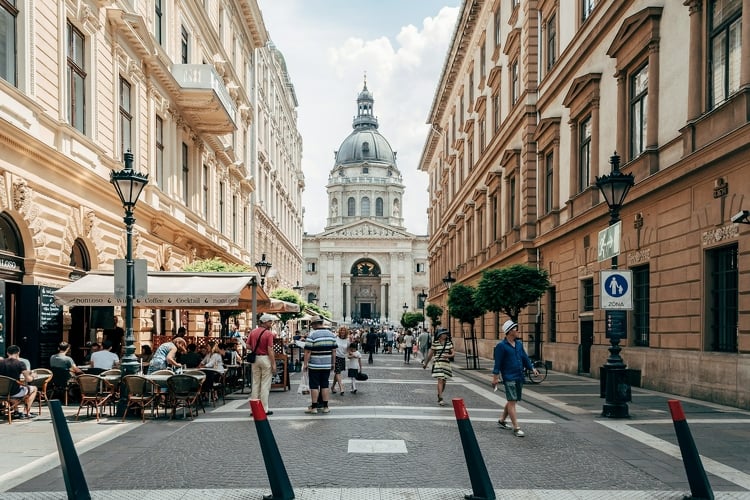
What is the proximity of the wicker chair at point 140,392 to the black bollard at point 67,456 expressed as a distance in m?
5.83

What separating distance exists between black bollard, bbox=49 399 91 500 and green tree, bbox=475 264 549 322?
16.5 meters

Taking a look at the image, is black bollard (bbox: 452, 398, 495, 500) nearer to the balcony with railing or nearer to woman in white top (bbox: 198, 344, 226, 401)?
woman in white top (bbox: 198, 344, 226, 401)

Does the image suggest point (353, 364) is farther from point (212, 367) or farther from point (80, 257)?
point (80, 257)

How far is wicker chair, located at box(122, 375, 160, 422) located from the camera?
1209cm

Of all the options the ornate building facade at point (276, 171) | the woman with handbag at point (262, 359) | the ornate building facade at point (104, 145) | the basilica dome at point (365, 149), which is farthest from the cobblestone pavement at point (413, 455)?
the basilica dome at point (365, 149)

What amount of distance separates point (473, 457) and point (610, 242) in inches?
282

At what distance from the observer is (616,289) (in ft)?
41.3

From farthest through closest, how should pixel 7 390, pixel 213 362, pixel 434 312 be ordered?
pixel 434 312
pixel 213 362
pixel 7 390

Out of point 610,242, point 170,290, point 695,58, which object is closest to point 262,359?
point 170,290

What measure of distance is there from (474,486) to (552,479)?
55.7 inches

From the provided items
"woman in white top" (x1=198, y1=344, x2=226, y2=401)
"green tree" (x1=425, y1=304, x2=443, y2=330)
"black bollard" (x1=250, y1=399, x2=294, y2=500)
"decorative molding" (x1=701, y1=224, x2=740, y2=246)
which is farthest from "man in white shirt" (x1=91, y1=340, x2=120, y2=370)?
"green tree" (x1=425, y1=304, x2=443, y2=330)

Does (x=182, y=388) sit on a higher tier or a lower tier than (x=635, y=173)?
lower

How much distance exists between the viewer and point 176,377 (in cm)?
1223

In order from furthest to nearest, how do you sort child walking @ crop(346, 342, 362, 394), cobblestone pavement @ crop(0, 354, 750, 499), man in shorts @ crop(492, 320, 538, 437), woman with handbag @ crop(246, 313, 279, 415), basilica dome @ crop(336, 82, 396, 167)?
1. basilica dome @ crop(336, 82, 396, 167)
2. child walking @ crop(346, 342, 362, 394)
3. woman with handbag @ crop(246, 313, 279, 415)
4. man in shorts @ crop(492, 320, 538, 437)
5. cobblestone pavement @ crop(0, 354, 750, 499)
